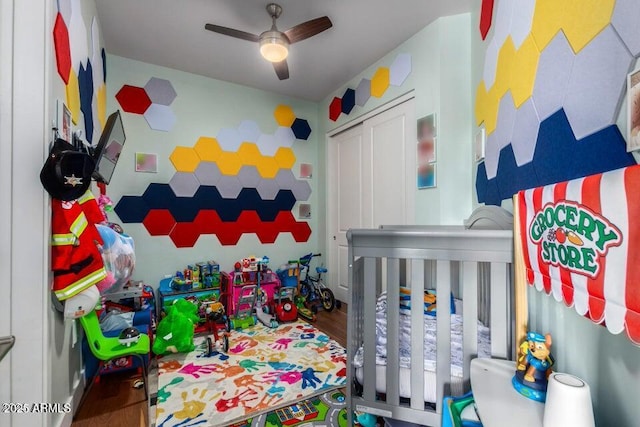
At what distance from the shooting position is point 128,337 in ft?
5.39

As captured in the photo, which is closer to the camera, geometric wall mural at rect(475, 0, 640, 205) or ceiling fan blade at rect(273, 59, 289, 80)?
geometric wall mural at rect(475, 0, 640, 205)

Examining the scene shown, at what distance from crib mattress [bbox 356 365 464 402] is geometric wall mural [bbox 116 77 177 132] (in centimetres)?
296

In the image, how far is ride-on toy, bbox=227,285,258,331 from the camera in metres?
2.77

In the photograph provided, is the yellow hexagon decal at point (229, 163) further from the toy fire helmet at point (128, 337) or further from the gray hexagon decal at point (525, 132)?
the gray hexagon decal at point (525, 132)

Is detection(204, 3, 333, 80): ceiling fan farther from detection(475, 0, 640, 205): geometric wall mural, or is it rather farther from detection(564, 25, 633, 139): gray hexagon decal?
detection(564, 25, 633, 139): gray hexagon decal

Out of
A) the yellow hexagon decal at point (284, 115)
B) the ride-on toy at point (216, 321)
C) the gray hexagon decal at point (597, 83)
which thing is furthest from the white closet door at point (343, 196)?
the gray hexagon decal at point (597, 83)

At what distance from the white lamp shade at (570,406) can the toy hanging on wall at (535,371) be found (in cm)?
16

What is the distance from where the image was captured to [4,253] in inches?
40.8

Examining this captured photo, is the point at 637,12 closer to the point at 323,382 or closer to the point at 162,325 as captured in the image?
the point at 323,382

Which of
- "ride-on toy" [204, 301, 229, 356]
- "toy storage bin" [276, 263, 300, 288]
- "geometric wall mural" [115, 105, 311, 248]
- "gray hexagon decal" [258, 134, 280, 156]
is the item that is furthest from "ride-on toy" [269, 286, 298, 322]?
"gray hexagon decal" [258, 134, 280, 156]

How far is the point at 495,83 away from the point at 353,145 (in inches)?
71.3

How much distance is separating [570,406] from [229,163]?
127 inches

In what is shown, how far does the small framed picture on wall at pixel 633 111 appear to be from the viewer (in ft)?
1.98

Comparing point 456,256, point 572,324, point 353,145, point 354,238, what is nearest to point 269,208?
point 353,145
